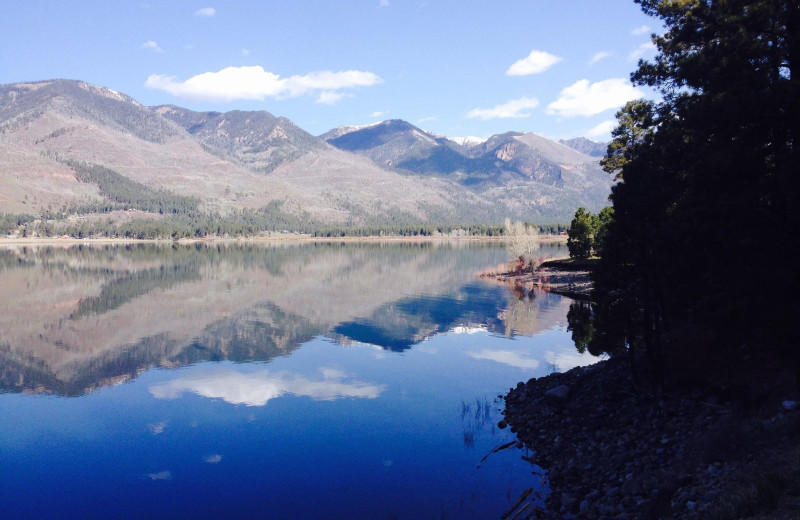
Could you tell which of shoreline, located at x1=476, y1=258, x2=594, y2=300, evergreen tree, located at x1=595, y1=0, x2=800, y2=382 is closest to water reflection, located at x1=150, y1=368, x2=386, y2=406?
evergreen tree, located at x1=595, y1=0, x2=800, y2=382

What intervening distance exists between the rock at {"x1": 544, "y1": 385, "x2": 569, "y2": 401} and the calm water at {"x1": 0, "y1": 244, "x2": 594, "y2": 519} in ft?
9.82

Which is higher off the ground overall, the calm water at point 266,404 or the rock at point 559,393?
the rock at point 559,393

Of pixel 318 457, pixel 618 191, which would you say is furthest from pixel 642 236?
pixel 318 457

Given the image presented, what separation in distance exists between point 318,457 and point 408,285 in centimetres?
7372

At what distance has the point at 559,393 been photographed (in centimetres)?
2717

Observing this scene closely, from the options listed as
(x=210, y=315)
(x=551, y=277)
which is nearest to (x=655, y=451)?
(x=210, y=315)

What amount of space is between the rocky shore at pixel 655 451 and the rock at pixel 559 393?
6 cm

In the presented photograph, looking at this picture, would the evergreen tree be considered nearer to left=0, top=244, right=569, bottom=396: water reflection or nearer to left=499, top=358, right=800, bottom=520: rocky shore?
left=499, top=358, right=800, bottom=520: rocky shore

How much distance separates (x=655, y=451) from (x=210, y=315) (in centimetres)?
5462

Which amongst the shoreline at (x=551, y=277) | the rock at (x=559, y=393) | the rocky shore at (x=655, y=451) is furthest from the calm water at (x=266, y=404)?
the shoreline at (x=551, y=277)

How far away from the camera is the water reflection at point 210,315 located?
43.4m

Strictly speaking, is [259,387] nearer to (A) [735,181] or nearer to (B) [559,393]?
(B) [559,393]

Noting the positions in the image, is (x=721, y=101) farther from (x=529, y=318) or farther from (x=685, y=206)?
(x=529, y=318)

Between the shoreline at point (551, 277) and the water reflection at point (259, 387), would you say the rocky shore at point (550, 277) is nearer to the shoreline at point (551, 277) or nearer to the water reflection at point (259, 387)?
the shoreline at point (551, 277)
